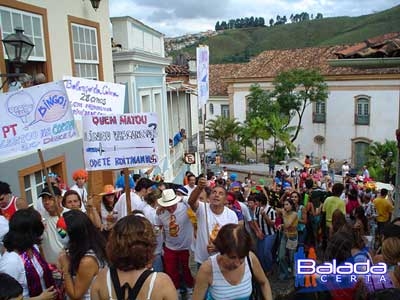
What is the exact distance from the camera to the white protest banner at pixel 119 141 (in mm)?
4879

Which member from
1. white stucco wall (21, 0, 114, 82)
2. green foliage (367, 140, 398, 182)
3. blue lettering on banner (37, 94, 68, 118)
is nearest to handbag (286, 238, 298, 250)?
blue lettering on banner (37, 94, 68, 118)

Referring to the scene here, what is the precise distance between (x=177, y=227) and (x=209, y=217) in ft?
2.24

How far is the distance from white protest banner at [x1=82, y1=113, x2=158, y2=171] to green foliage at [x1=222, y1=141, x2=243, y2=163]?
98.8ft

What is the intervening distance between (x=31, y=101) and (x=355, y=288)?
363 cm

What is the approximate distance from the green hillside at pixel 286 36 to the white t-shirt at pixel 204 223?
88.0m

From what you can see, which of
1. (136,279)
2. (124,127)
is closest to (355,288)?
(136,279)

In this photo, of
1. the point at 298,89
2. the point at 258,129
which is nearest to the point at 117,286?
the point at 258,129

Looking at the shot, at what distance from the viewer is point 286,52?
147ft

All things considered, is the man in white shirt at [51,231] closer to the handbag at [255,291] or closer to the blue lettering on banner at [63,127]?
the blue lettering on banner at [63,127]

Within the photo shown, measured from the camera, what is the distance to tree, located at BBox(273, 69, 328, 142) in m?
35.8

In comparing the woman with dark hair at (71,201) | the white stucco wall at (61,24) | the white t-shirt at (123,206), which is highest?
the white stucco wall at (61,24)

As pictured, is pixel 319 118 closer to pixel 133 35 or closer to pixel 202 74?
pixel 133 35

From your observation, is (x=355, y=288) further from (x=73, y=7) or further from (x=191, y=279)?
(x=73, y=7)

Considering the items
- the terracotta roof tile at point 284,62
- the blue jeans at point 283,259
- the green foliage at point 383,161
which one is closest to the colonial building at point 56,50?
the blue jeans at point 283,259
